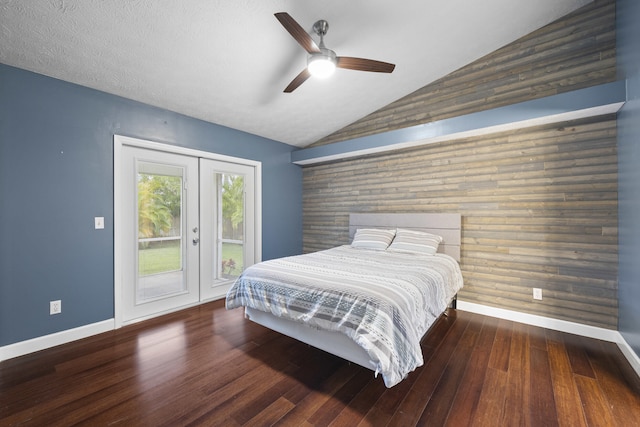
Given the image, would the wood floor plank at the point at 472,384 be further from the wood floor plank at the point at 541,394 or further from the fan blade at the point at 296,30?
the fan blade at the point at 296,30

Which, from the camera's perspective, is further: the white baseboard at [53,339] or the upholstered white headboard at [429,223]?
the upholstered white headboard at [429,223]

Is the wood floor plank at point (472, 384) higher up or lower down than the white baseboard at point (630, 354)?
lower down

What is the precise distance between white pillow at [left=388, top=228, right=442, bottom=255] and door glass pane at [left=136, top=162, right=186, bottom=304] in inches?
Result: 116

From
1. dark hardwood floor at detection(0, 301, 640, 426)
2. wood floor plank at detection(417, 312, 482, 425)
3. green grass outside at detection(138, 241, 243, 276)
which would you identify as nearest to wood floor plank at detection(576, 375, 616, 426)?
dark hardwood floor at detection(0, 301, 640, 426)

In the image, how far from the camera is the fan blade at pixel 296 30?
1.72 m

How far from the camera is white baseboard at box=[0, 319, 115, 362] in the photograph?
7.45 ft

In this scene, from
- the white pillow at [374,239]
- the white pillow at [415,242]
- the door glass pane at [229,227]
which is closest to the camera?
the white pillow at [415,242]

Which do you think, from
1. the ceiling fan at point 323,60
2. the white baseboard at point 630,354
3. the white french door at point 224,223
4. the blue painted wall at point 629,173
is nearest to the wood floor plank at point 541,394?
A: the white baseboard at point 630,354

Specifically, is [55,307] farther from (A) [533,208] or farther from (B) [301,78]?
(A) [533,208]

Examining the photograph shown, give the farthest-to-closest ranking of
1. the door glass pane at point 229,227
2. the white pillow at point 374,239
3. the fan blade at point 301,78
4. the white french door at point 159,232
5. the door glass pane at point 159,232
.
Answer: the door glass pane at point 229,227, the white pillow at point 374,239, the door glass pane at point 159,232, the white french door at point 159,232, the fan blade at point 301,78

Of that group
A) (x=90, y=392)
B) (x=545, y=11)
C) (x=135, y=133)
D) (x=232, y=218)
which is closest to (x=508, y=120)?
(x=545, y=11)

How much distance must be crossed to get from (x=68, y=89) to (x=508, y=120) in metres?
4.68

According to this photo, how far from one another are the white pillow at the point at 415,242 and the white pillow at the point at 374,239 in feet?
0.38

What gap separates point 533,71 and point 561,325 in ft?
9.49
